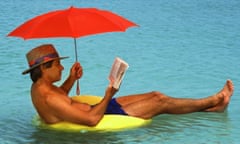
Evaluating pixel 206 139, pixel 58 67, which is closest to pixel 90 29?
pixel 58 67

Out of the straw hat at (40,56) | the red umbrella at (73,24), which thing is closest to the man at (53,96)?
the straw hat at (40,56)

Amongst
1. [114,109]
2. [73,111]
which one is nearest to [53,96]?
[73,111]

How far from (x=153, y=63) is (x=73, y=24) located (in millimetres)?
4443

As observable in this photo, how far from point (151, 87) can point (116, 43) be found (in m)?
3.53

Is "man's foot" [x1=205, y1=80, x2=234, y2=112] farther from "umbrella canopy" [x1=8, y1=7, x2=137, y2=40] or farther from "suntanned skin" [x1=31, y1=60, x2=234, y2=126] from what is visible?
"umbrella canopy" [x1=8, y1=7, x2=137, y2=40]

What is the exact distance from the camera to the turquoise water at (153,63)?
583cm

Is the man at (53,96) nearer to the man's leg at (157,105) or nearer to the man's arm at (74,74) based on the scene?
the man's arm at (74,74)

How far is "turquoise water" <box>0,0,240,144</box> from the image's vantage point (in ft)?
19.1

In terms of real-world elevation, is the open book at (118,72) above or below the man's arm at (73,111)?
above

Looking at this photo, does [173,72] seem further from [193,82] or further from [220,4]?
[220,4]

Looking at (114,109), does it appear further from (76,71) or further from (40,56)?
(40,56)

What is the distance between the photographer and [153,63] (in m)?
9.69

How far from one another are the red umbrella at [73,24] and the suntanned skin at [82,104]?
0.29 meters

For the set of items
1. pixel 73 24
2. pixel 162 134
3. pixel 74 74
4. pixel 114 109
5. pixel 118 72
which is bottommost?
pixel 162 134
